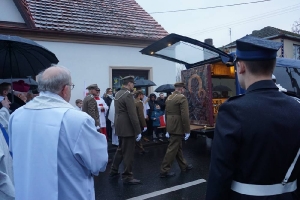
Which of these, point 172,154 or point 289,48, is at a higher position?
point 289,48

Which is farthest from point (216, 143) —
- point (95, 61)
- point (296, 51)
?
point (296, 51)

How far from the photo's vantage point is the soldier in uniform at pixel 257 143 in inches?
62.7

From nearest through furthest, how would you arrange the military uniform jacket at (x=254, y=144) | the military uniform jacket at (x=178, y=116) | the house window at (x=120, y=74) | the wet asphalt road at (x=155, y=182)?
the military uniform jacket at (x=254, y=144), the wet asphalt road at (x=155, y=182), the military uniform jacket at (x=178, y=116), the house window at (x=120, y=74)

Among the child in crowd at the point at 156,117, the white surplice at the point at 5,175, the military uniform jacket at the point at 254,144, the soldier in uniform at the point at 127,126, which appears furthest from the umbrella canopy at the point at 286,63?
the white surplice at the point at 5,175

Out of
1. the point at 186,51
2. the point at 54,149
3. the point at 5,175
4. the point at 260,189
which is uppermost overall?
the point at 186,51

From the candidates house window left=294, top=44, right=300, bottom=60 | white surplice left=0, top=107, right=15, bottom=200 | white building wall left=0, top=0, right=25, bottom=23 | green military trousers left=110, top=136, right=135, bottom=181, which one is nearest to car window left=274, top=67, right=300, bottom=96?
green military trousers left=110, top=136, right=135, bottom=181

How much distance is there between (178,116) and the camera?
6.42m

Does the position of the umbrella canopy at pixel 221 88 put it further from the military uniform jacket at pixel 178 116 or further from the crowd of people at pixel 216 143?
the crowd of people at pixel 216 143

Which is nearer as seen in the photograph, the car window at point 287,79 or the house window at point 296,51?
the car window at point 287,79

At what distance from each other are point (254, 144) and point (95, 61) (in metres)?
10.4

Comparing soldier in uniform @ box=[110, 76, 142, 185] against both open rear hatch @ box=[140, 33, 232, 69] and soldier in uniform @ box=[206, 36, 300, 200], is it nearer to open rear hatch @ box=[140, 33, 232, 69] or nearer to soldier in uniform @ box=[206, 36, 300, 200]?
open rear hatch @ box=[140, 33, 232, 69]

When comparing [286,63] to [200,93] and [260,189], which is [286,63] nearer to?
[200,93]

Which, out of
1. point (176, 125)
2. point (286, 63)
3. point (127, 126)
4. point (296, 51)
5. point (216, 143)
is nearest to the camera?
point (216, 143)

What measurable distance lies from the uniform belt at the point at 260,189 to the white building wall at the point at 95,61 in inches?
388
